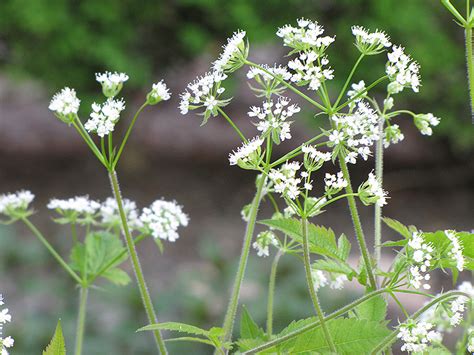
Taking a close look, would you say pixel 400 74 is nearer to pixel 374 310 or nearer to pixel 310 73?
pixel 310 73

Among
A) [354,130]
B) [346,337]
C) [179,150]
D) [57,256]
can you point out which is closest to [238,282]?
[346,337]

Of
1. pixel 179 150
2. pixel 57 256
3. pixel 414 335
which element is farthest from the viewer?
pixel 179 150

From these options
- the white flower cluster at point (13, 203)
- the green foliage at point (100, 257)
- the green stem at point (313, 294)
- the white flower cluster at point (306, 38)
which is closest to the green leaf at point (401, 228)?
the green stem at point (313, 294)

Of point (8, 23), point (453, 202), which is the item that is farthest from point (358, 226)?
point (453, 202)

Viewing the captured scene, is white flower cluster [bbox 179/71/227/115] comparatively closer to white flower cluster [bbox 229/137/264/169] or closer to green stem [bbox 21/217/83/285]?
white flower cluster [bbox 229/137/264/169]

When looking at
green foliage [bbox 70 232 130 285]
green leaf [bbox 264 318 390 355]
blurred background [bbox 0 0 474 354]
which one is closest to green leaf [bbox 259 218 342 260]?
green leaf [bbox 264 318 390 355]

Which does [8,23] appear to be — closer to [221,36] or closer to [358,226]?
[221,36]
